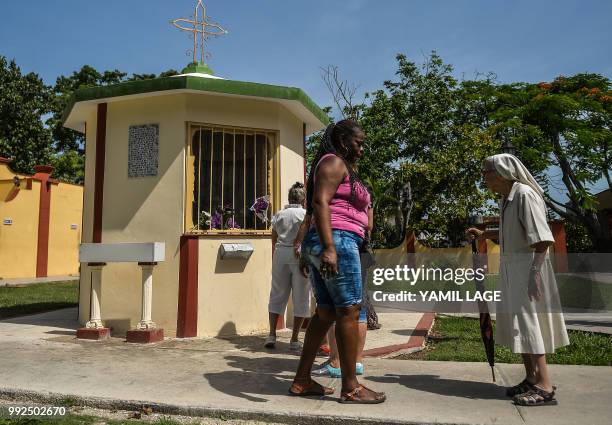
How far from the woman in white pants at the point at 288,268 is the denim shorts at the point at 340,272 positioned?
215 cm

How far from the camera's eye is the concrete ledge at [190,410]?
325 cm

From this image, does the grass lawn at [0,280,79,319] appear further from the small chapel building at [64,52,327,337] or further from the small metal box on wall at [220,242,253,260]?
the small metal box on wall at [220,242,253,260]

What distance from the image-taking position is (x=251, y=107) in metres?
7.07

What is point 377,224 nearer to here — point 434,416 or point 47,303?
point 47,303

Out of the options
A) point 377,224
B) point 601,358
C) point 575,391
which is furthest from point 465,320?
point 377,224

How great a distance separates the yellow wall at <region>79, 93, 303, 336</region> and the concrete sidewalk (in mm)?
940

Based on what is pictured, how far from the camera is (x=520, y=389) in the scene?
3658 mm

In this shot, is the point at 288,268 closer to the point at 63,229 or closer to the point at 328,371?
the point at 328,371

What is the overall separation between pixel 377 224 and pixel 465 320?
1220 centimetres

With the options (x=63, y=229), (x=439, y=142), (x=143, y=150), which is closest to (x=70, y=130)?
(x=63, y=229)

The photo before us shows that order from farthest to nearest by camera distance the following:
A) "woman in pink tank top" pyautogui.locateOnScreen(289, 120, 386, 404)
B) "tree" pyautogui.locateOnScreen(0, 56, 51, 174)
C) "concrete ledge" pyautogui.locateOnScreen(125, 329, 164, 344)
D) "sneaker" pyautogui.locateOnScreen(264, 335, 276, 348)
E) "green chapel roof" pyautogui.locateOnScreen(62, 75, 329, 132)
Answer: "tree" pyautogui.locateOnScreen(0, 56, 51, 174)
"green chapel roof" pyautogui.locateOnScreen(62, 75, 329, 132)
"concrete ledge" pyautogui.locateOnScreen(125, 329, 164, 344)
"sneaker" pyautogui.locateOnScreen(264, 335, 276, 348)
"woman in pink tank top" pyautogui.locateOnScreen(289, 120, 386, 404)

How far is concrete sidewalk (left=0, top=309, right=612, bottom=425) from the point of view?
3352mm

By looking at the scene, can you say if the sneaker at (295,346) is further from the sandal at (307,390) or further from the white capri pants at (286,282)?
the sandal at (307,390)

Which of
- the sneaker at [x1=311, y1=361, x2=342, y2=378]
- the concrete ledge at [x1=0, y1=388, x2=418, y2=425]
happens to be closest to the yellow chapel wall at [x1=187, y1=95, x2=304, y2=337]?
the sneaker at [x1=311, y1=361, x2=342, y2=378]
